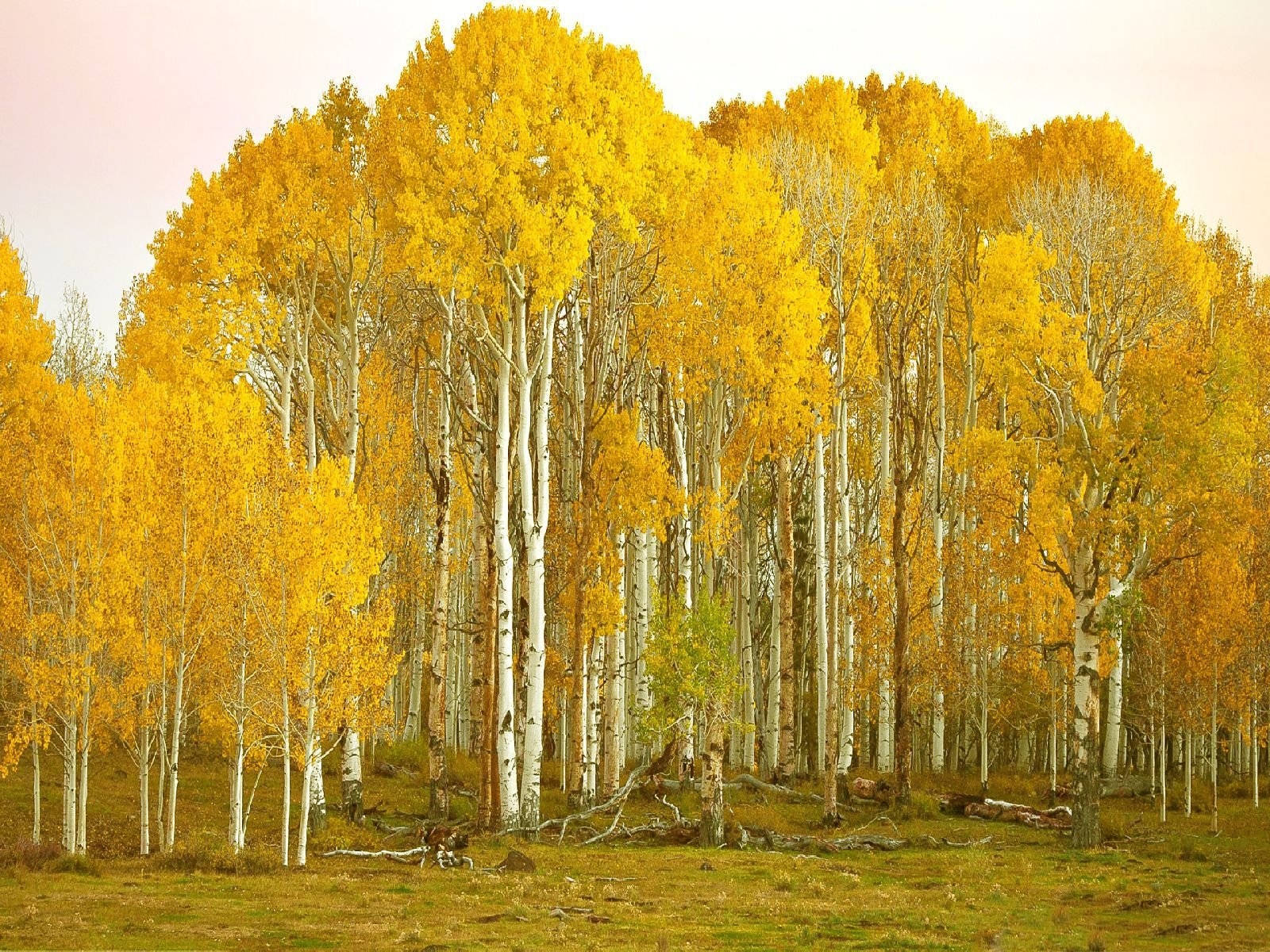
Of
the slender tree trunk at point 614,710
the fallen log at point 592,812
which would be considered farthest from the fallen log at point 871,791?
the fallen log at point 592,812

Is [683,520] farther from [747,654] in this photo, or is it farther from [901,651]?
[747,654]

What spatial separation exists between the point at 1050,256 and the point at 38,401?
23512mm

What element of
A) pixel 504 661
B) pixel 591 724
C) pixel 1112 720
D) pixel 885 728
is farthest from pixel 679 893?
pixel 885 728

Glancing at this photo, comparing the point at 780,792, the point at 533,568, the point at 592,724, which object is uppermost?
the point at 533,568

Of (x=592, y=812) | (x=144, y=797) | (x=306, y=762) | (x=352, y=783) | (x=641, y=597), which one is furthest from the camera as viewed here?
(x=641, y=597)

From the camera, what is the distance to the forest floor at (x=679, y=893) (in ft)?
47.5

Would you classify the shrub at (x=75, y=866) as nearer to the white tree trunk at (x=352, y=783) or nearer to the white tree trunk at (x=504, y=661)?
the white tree trunk at (x=352, y=783)

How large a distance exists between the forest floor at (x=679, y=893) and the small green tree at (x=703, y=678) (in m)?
1.28

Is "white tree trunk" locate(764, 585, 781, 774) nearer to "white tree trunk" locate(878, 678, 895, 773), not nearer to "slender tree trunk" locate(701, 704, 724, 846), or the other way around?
"white tree trunk" locate(878, 678, 895, 773)

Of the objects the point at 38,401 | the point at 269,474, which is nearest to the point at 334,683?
the point at 269,474

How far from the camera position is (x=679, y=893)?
18.3m

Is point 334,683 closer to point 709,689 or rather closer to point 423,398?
point 709,689

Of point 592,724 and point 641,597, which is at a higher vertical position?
point 641,597

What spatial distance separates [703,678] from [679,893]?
5745 millimetres
